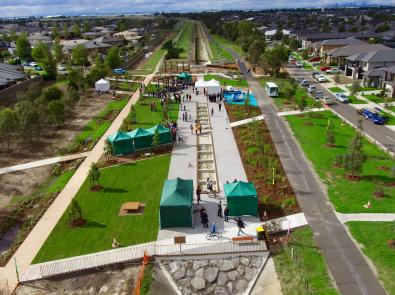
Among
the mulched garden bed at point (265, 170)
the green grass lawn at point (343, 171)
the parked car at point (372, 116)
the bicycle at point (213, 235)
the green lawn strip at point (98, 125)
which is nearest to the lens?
the bicycle at point (213, 235)

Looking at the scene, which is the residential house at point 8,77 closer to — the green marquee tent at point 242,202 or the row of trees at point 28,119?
the row of trees at point 28,119

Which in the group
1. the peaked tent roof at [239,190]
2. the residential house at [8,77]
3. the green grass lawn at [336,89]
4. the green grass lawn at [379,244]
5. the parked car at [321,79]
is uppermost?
the residential house at [8,77]

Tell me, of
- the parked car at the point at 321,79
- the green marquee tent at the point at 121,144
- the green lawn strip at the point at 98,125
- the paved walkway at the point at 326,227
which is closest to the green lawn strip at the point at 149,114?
the green lawn strip at the point at 98,125

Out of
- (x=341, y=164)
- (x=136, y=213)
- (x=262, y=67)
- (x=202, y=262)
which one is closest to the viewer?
(x=202, y=262)

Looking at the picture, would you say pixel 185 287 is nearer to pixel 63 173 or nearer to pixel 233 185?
pixel 233 185

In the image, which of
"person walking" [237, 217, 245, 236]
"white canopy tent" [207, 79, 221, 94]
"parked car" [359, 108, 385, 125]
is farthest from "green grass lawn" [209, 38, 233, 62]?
"person walking" [237, 217, 245, 236]

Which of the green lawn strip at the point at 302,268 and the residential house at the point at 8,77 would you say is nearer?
the green lawn strip at the point at 302,268

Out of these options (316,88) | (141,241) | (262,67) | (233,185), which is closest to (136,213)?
(141,241)
